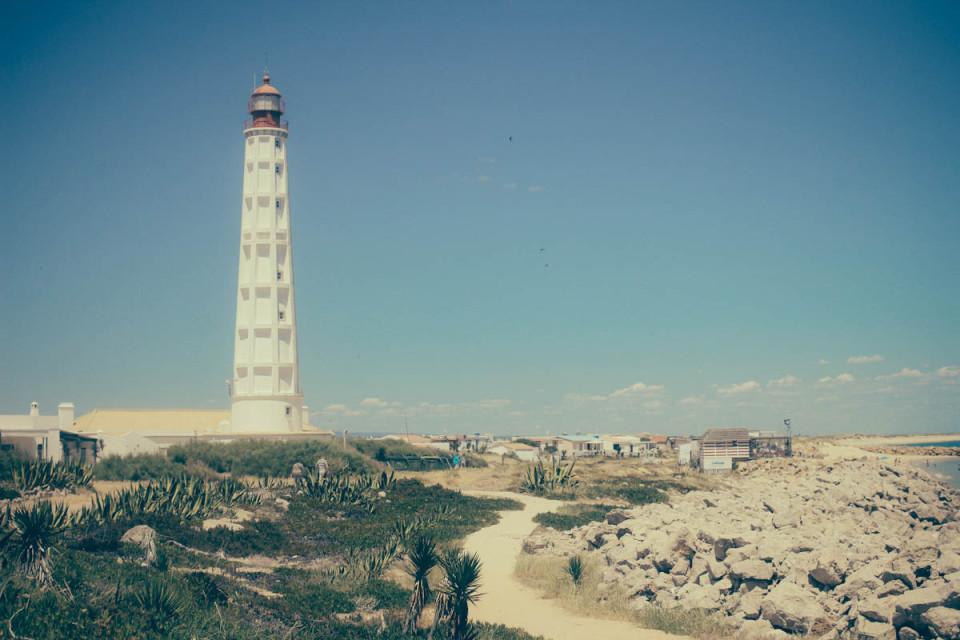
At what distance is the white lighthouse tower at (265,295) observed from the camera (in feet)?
134

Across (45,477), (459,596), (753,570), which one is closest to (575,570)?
(753,570)

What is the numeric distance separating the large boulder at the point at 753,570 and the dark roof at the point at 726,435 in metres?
40.5

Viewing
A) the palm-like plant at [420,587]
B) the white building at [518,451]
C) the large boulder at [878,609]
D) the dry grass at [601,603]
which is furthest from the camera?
the white building at [518,451]

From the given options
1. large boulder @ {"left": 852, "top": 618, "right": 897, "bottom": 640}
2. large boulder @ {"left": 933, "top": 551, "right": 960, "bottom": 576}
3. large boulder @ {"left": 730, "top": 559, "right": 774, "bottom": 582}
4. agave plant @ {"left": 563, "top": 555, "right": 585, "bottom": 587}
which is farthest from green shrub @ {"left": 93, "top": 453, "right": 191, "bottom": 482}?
large boulder @ {"left": 933, "top": 551, "right": 960, "bottom": 576}

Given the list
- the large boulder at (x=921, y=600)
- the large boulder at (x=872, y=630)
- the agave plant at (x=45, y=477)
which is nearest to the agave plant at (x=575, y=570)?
the large boulder at (x=872, y=630)

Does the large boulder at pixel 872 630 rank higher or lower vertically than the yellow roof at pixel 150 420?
lower

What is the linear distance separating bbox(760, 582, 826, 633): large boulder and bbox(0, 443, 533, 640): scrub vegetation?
4542 millimetres

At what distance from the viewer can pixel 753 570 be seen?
50.8 ft

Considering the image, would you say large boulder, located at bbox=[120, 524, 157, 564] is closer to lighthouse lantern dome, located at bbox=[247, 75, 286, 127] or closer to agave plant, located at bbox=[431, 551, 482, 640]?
agave plant, located at bbox=[431, 551, 482, 640]

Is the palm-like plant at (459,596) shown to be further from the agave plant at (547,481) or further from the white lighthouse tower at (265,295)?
the white lighthouse tower at (265,295)

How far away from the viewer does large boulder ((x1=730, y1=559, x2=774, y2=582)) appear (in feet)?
50.4

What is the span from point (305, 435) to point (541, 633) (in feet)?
92.1

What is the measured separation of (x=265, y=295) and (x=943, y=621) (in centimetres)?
3527

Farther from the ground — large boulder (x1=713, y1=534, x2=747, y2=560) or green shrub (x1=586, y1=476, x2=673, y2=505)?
large boulder (x1=713, y1=534, x2=747, y2=560)
